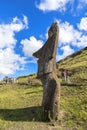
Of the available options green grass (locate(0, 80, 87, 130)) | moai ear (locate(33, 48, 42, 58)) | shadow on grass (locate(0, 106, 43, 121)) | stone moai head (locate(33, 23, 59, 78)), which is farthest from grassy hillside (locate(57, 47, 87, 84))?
shadow on grass (locate(0, 106, 43, 121))

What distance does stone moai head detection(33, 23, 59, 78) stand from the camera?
24.3 meters

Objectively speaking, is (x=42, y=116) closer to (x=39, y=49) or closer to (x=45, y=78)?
(x=45, y=78)

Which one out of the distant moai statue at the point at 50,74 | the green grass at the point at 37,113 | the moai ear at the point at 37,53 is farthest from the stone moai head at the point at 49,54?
the green grass at the point at 37,113

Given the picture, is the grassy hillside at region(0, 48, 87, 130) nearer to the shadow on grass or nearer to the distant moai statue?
the shadow on grass

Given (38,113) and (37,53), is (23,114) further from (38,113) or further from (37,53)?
(37,53)

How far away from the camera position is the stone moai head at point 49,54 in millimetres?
24297

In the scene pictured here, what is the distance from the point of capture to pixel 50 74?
2420 centimetres

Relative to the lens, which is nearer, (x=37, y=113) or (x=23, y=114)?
(x=37, y=113)

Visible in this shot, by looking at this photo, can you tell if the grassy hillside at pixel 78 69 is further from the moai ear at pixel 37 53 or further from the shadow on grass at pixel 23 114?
the shadow on grass at pixel 23 114

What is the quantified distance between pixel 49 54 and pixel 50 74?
160 centimetres

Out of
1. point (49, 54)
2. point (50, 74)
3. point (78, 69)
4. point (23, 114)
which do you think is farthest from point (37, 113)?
point (78, 69)

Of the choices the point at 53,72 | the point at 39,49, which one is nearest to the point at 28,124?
the point at 53,72

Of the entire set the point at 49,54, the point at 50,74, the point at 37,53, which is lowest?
the point at 50,74

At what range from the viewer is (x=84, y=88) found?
31.8m
